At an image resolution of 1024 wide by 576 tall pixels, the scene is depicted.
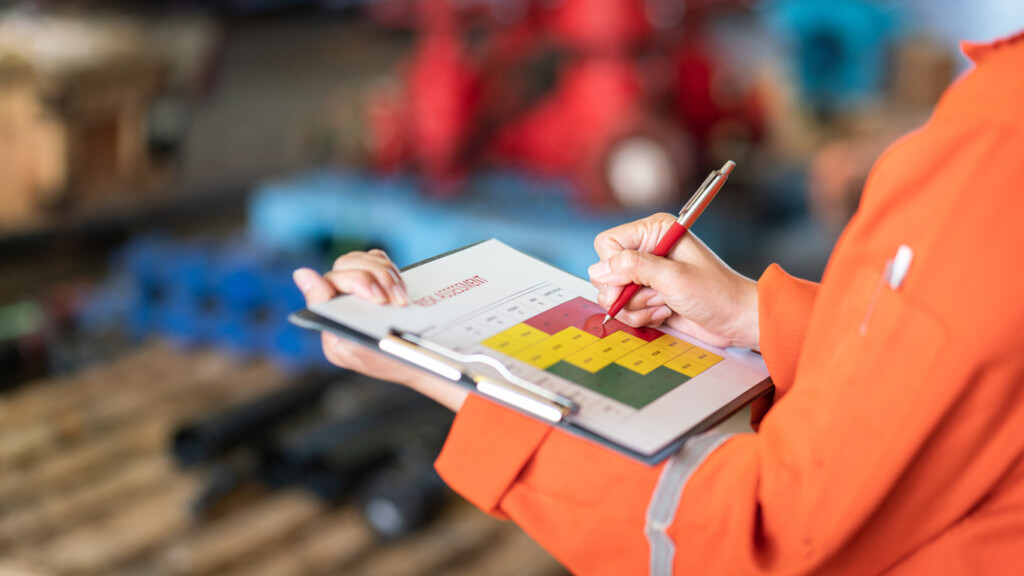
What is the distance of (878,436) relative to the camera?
43 centimetres

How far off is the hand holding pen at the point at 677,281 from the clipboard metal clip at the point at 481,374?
0.13 meters

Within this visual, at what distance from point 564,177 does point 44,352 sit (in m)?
1.46

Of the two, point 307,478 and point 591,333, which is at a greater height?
point 591,333

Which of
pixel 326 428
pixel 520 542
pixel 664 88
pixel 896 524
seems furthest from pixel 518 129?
pixel 896 524

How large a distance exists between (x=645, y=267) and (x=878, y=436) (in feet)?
0.70

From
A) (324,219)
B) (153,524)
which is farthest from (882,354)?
(324,219)

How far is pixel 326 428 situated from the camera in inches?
66.4

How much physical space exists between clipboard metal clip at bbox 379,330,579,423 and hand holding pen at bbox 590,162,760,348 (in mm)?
132

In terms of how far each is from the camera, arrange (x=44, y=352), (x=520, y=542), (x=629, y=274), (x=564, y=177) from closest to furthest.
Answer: (x=629, y=274) < (x=520, y=542) < (x=44, y=352) < (x=564, y=177)

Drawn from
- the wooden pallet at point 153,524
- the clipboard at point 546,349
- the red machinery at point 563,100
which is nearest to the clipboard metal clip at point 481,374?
the clipboard at point 546,349

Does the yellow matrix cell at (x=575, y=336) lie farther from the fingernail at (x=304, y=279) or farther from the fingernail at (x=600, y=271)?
the fingernail at (x=304, y=279)

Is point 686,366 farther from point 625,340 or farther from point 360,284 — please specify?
point 360,284

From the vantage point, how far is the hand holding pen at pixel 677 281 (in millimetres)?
607

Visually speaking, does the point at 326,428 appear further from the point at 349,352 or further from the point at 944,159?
the point at 944,159
